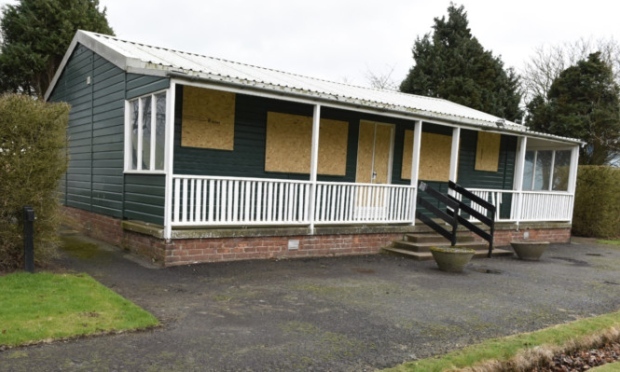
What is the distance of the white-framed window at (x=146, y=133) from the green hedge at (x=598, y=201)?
1440 centimetres

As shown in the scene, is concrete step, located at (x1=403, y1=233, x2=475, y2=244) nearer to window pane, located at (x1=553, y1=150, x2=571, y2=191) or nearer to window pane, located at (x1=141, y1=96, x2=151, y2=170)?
window pane, located at (x1=141, y1=96, x2=151, y2=170)

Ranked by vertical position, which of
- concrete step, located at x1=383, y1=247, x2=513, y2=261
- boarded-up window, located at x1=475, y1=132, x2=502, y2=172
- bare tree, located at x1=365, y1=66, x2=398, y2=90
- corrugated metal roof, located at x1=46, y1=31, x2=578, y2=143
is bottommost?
concrete step, located at x1=383, y1=247, x2=513, y2=261

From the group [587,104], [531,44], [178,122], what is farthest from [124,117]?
[531,44]

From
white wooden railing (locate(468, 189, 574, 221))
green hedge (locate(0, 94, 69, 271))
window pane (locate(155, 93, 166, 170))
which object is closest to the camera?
green hedge (locate(0, 94, 69, 271))

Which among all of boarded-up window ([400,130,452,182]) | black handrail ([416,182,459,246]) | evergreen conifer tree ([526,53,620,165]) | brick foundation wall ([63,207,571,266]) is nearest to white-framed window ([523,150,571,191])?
boarded-up window ([400,130,452,182])

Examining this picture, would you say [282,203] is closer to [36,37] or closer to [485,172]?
[485,172]

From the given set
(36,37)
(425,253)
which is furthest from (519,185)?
(36,37)

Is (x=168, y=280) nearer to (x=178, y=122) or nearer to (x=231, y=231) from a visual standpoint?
(x=231, y=231)

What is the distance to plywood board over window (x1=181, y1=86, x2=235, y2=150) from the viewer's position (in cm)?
862

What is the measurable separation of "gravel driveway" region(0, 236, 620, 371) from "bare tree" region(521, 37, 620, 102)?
987 inches

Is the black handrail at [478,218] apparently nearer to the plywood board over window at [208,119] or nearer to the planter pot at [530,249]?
the planter pot at [530,249]

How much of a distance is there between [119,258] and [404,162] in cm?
756

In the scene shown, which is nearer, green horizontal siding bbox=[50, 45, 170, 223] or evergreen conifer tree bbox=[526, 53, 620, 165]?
green horizontal siding bbox=[50, 45, 170, 223]

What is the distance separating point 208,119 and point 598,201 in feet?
44.9
